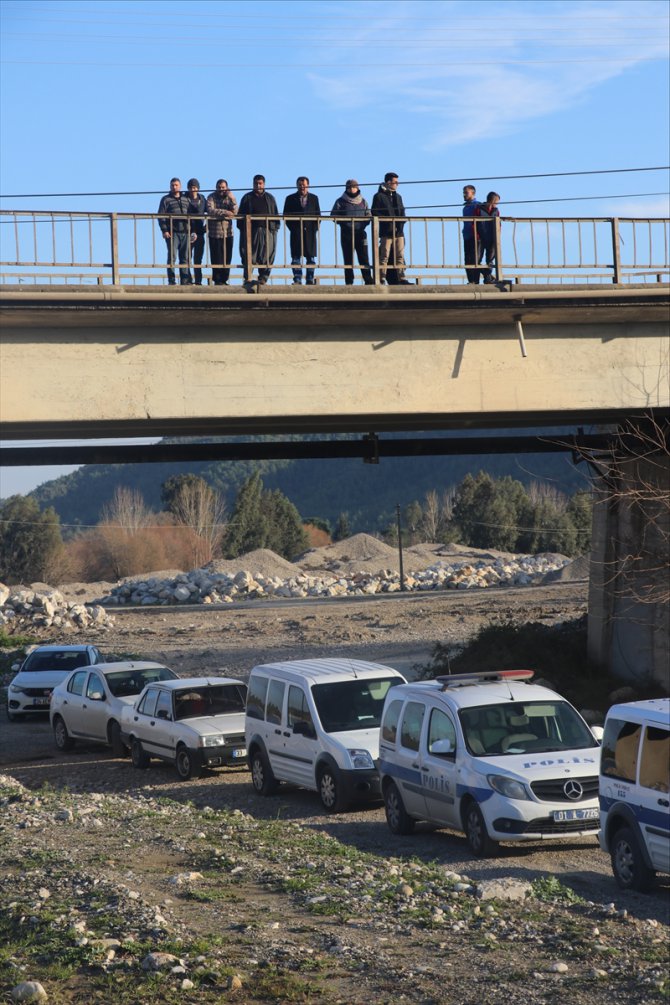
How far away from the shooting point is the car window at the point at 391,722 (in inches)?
537

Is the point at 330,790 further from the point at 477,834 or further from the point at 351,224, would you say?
the point at 351,224

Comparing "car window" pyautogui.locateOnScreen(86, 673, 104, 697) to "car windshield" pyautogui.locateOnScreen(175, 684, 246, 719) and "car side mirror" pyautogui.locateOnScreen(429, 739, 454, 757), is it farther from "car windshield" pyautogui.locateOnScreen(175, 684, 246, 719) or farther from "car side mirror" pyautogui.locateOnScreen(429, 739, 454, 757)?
"car side mirror" pyautogui.locateOnScreen(429, 739, 454, 757)

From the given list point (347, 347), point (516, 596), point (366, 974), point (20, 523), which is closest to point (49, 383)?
point (347, 347)

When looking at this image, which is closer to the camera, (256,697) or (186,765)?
(256,697)

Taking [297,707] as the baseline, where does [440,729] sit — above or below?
above

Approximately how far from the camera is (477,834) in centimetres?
1191

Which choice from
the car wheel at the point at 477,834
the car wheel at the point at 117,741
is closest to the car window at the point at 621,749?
the car wheel at the point at 477,834

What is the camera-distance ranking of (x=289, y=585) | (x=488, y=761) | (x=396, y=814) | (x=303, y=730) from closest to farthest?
1. (x=488, y=761)
2. (x=396, y=814)
3. (x=303, y=730)
4. (x=289, y=585)

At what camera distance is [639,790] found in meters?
10.4

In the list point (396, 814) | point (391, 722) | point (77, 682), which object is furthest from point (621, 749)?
point (77, 682)

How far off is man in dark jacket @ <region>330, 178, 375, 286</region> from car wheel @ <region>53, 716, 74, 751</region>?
10.0m

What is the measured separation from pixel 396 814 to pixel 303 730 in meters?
2.23

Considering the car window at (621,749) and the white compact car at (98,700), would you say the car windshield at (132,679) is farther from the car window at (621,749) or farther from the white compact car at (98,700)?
the car window at (621,749)

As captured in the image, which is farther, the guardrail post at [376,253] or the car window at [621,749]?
the guardrail post at [376,253]
